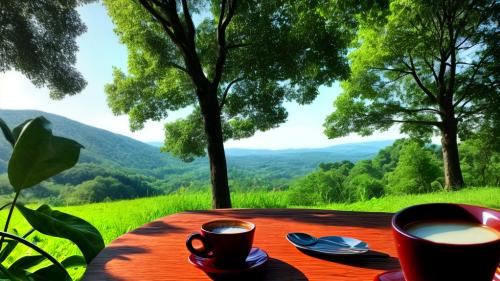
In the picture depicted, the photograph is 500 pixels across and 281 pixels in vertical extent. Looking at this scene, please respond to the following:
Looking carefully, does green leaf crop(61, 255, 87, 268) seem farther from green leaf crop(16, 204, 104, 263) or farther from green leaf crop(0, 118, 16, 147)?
green leaf crop(0, 118, 16, 147)

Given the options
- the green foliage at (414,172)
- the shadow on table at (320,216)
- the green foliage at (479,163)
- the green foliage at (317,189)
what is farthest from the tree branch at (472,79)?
the shadow on table at (320,216)

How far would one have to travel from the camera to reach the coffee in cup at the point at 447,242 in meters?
0.51

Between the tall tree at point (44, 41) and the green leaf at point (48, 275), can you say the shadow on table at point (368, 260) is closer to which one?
the green leaf at point (48, 275)

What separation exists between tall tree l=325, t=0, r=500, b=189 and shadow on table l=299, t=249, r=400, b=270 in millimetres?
7681

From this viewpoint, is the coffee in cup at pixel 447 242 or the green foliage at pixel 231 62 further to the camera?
the green foliage at pixel 231 62

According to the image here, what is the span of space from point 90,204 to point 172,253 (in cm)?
641

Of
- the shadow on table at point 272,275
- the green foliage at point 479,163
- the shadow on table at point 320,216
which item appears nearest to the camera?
the shadow on table at point 272,275

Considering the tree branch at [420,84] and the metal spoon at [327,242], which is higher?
the tree branch at [420,84]

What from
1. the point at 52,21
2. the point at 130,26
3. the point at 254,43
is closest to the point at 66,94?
the point at 52,21

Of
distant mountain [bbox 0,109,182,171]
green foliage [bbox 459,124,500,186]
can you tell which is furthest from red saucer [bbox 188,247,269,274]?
green foliage [bbox 459,124,500,186]

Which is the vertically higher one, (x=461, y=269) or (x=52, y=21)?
(x=52, y=21)

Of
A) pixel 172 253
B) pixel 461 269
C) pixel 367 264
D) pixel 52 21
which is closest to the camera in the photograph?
pixel 461 269

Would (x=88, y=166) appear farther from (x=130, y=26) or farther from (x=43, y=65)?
(x=130, y=26)

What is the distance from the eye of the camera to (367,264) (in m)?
0.91
